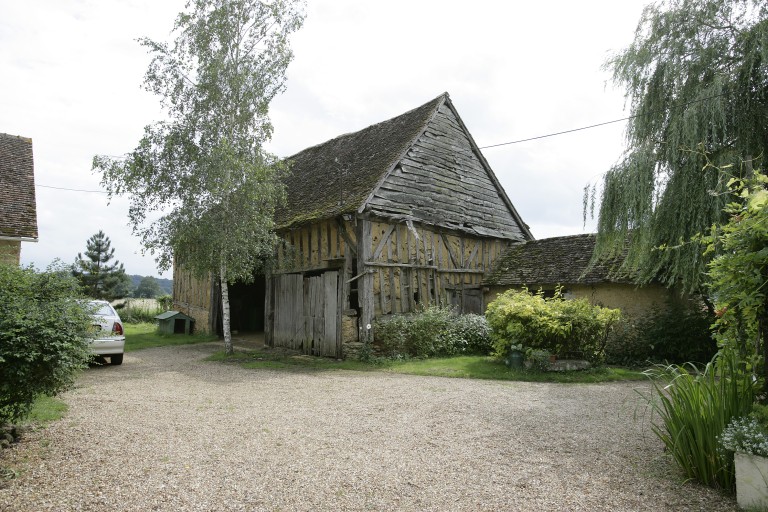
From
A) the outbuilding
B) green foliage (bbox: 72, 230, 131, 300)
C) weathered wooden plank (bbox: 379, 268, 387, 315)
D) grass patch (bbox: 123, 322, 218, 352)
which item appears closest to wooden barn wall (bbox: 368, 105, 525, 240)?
weathered wooden plank (bbox: 379, 268, 387, 315)

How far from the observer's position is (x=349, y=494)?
3961 millimetres

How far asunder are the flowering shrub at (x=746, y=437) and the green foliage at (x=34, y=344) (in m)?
5.65

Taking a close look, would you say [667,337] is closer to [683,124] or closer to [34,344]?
[683,124]

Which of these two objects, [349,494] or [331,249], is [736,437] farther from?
[331,249]

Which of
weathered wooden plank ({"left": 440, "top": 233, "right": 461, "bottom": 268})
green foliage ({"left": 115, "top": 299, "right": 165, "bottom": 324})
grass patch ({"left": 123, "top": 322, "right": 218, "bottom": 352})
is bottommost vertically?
grass patch ({"left": 123, "top": 322, "right": 218, "bottom": 352})

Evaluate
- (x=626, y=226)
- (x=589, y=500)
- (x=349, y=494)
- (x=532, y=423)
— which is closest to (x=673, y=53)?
(x=626, y=226)

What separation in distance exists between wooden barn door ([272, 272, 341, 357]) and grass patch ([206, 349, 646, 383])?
0.41m

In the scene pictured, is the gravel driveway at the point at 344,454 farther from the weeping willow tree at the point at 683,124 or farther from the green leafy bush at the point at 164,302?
the green leafy bush at the point at 164,302

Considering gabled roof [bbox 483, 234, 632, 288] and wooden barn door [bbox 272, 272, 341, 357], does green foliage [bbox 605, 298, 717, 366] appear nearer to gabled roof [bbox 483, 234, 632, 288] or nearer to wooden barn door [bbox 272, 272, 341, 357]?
gabled roof [bbox 483, 234, 632, 288]

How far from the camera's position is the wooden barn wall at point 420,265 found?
13.0 meters

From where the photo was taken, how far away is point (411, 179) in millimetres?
14180

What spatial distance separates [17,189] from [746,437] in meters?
15.1

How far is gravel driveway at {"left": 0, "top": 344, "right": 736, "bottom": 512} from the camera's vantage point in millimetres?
3844

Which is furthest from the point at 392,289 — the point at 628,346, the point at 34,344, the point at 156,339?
the point at 156,339
